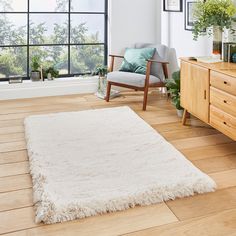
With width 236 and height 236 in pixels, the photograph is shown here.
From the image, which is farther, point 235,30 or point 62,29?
point 62,29

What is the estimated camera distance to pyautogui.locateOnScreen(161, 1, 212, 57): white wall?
435cm

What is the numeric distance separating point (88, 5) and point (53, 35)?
2.17 ft

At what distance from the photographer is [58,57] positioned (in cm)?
546

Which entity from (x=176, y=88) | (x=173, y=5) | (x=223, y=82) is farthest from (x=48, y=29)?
(x=223, y=82)

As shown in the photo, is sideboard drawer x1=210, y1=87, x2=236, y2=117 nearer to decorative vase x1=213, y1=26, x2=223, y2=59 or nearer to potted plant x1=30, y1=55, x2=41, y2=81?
decorative vase x1=213, y1=26, x2=223, y2=59

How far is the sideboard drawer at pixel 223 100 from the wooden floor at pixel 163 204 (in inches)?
15.0

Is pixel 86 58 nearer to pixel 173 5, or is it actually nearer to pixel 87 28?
pixel 87 28

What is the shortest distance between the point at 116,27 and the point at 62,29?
77cm

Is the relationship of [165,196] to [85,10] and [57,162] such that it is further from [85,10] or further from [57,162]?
[85,10]

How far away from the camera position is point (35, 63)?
520 cm

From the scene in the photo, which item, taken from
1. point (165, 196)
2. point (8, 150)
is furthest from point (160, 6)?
point (165, 196)

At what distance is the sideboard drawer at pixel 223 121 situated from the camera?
3.00 metres

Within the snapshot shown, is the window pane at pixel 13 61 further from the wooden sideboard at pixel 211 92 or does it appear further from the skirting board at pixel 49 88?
the wooden sideboard at pixel 211 92

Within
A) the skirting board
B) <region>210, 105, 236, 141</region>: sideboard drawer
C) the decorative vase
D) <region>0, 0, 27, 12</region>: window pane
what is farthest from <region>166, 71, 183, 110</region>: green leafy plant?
<region>0, 0, 27, 12</region>: window pane
